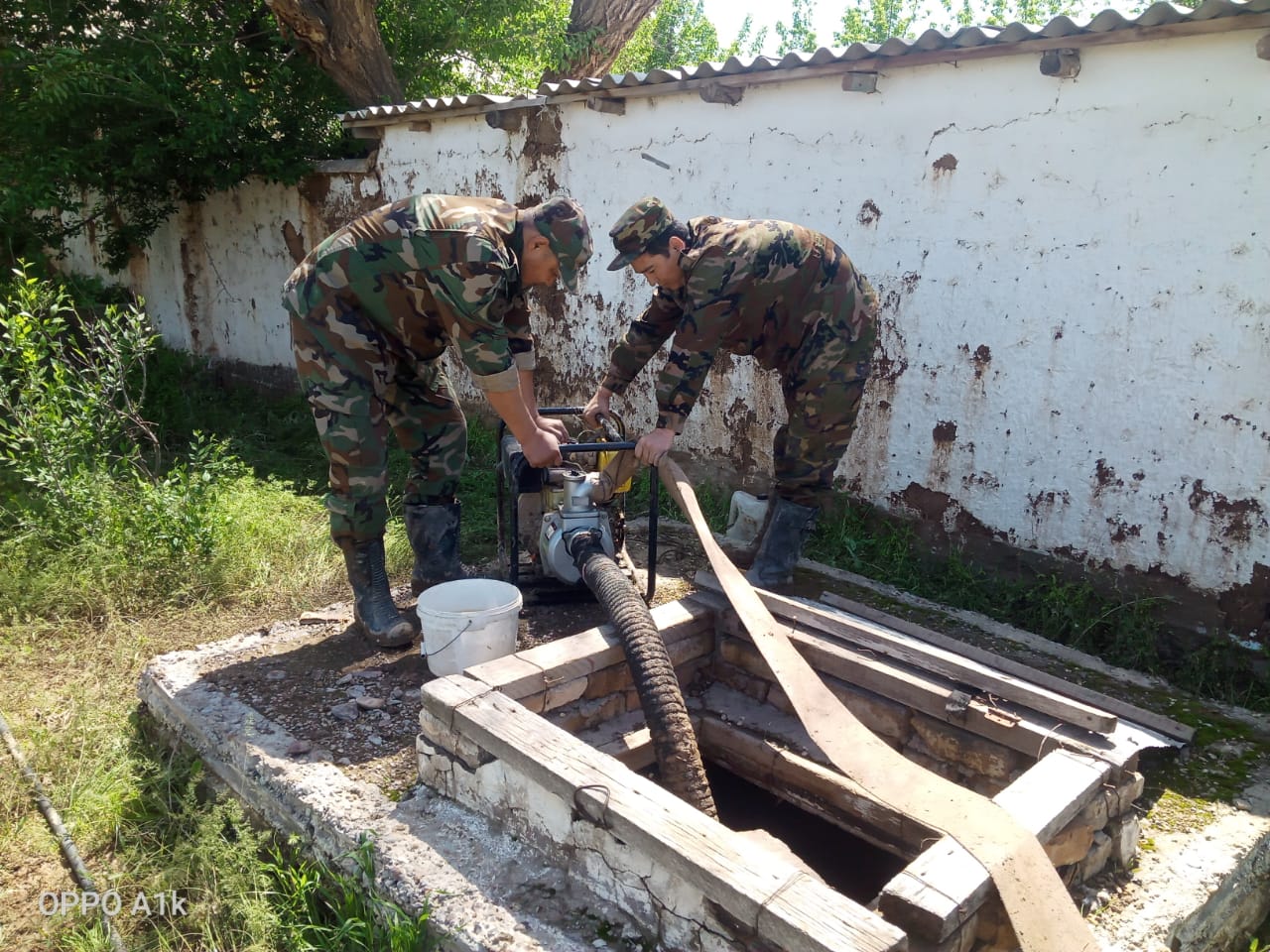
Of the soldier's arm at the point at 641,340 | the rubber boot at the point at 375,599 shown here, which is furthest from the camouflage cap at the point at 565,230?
the rubber boot at the point at 375,599

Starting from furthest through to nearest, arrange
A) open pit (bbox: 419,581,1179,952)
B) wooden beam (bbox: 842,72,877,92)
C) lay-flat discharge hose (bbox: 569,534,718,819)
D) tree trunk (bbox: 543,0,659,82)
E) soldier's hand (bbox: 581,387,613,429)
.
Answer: tree trunk (bbox: 543,0,659,82) < wooden beam (bbox: 842,72,877,92) < soldier's hand (bbox: 581,387,613,429) < lay-flat discharge hose (bbox: 569,534,718,819) < open pit (bbox: 419,581,1179,952)

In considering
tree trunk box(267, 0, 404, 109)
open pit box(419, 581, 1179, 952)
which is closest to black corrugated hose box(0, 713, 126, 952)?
open pit box(419, 581, 1179, 952)

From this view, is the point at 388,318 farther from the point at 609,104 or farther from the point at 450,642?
the point at 609,104

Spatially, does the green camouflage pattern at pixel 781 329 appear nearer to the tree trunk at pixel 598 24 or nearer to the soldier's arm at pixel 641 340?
the soldier's arm at pixel 641 340

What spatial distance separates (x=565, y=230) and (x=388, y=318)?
82cm

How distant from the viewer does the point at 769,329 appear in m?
4.15

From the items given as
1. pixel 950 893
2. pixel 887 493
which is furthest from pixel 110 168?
pixel 950 893

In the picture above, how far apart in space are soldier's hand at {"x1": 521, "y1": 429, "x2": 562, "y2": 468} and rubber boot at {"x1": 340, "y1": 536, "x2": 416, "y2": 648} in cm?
83

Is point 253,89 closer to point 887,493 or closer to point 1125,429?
point 887,493

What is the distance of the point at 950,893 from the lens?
1.99 metres

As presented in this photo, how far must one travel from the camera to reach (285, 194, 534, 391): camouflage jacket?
3.24m

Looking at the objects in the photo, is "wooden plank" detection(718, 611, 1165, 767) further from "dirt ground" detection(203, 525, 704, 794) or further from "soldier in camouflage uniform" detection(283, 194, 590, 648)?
"soldier in camouflage uniform" detection(283, 194, 590, 648)

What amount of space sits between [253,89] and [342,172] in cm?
130

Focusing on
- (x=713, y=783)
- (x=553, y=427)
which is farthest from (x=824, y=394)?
(x=713, y=783)
